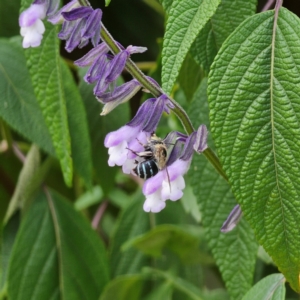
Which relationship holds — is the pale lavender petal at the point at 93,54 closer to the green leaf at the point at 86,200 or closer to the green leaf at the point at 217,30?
the green leaf at the point at 217,30

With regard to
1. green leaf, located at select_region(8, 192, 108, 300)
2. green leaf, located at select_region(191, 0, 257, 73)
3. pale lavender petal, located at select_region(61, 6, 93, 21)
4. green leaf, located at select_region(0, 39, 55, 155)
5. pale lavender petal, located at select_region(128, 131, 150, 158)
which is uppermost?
pale lavender petal, located at select_region(61, 6, 93, 21)

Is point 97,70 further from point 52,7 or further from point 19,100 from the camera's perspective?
point 19,100

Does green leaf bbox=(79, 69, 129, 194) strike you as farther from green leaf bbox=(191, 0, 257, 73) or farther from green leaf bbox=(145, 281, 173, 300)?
green leaf bbox=(191, 0, 257, 73)

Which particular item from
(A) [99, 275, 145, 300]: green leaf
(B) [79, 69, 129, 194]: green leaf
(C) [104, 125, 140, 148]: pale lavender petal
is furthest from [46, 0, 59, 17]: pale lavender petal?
(A) [99, 275, 145, 300]: green leaf

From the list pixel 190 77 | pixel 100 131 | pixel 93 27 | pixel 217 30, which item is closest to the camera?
pixel 93 27

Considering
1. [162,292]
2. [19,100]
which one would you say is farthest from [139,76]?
[162,292]

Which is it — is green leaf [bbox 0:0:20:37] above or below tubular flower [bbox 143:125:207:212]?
below

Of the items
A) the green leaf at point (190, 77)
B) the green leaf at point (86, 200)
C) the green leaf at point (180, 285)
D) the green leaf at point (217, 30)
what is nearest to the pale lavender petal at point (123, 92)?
the green leaf at point (217, 30)
